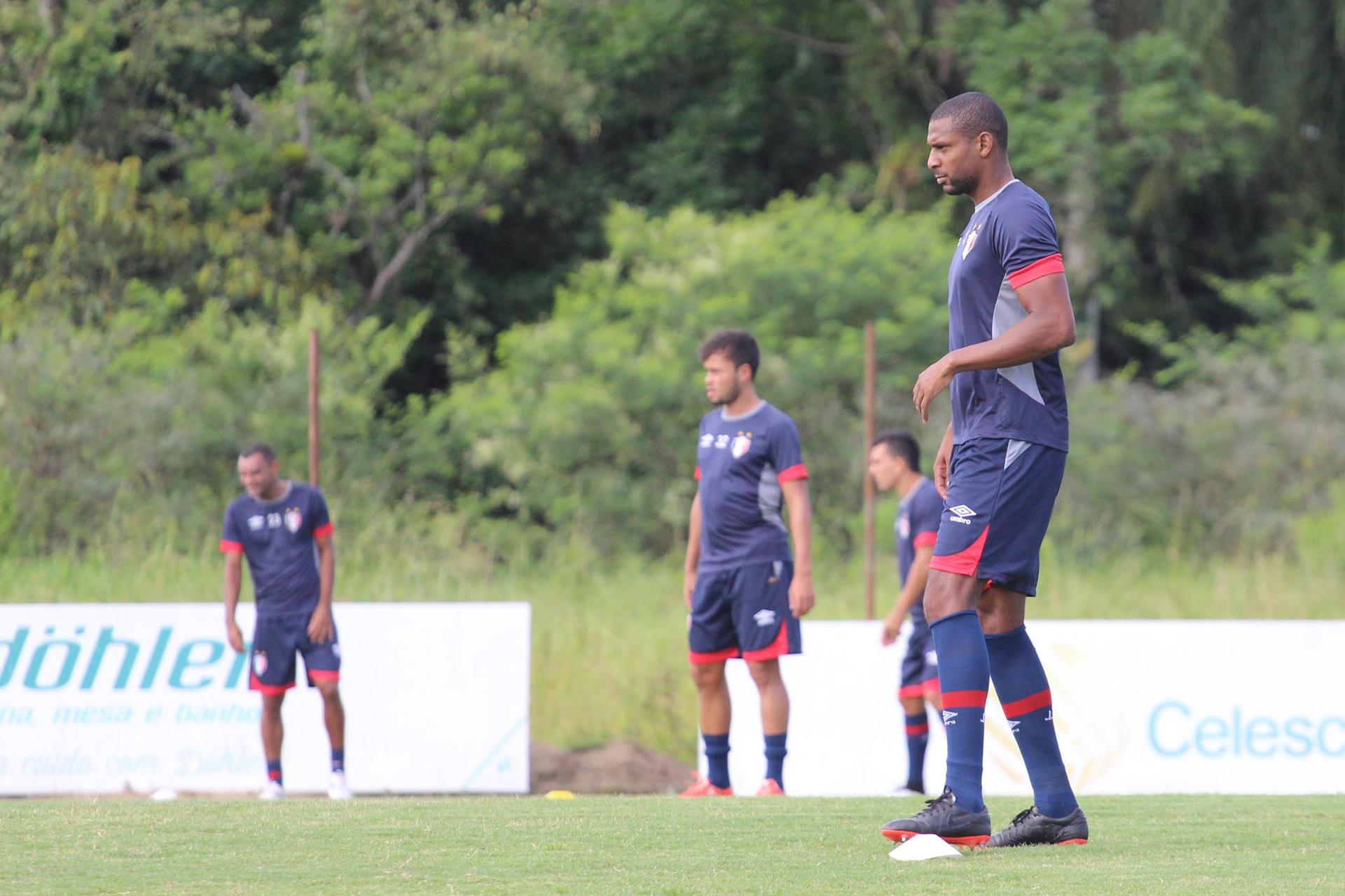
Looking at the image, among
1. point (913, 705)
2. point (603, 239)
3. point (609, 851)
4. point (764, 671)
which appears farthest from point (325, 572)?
point (603, 239)

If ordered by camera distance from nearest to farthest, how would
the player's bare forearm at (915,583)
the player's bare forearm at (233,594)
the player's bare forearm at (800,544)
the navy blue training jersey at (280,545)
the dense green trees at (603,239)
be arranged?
the player's bare forearm at (800,544)
the player's bare forearm at (915,583)
the navy blue training jersey at (280,545)
the player's bare forearm at (233,594)
the dense green trees at (603,239)

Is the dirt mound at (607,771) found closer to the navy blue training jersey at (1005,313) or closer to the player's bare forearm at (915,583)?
the player's bare forearm at (915,583)

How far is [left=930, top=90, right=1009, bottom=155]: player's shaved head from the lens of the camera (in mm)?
4133

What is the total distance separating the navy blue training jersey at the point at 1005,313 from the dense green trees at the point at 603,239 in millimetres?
10934

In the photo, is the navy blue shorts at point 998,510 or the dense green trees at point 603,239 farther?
the dense green trees at point 603,239

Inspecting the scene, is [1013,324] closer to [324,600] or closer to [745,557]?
[745,557]

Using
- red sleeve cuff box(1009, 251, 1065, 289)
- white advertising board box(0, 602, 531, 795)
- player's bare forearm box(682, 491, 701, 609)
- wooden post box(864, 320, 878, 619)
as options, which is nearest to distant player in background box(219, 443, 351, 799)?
white advertising board box(0, 602, 531, 795)

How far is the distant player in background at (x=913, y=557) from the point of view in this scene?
29.2 ft

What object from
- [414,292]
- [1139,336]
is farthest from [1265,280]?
[414,292]

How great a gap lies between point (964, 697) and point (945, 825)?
33 centimetres

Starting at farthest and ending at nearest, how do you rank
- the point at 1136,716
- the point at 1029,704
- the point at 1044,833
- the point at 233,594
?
the point at 1136,716 → the point at 233,594 → the point at 1029,704 → the point at 1044,833

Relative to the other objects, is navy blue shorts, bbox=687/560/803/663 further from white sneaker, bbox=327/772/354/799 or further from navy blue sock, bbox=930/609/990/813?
navy blue sock, bbox=930/609/990/813

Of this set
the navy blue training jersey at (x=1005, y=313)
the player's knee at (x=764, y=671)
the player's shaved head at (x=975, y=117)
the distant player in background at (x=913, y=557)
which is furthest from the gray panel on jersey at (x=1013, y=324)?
the distant player in background at (x=913, y=557)

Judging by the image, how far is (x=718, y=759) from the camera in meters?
7.17
